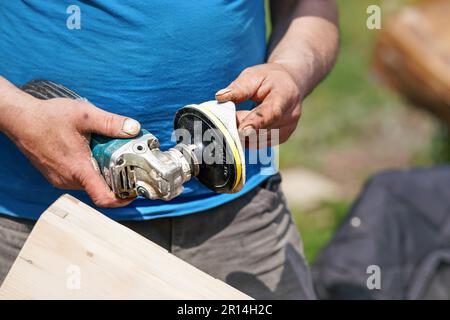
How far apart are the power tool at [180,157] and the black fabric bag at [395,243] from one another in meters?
1.42

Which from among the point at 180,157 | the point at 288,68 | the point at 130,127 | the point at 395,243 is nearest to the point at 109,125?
the point at 130,127

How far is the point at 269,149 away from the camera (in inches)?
73.2

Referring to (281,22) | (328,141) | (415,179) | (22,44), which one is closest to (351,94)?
(328,141)

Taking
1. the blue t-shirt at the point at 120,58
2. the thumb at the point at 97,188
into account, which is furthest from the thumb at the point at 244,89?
the thumb at the point at 97,188

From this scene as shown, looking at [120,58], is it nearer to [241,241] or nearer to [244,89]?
[244,89]

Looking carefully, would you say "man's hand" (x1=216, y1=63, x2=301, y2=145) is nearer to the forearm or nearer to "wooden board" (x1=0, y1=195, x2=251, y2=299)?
the forearm

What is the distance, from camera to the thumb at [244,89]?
1452mm

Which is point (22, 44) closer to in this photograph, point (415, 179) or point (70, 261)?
point (70, 261)

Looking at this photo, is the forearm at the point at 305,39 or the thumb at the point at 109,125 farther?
the forearm at the point at 305,39

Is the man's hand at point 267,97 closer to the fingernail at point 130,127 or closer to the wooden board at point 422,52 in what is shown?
the fingernail at point 130,127

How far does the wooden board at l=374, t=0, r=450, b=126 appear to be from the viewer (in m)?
3.92

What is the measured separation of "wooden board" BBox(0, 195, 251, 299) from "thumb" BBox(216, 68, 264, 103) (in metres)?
0.31

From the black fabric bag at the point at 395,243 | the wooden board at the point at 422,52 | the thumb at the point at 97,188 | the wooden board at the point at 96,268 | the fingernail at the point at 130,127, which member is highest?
the fingernail at the point at 130,127

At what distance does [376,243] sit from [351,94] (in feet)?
6.90
